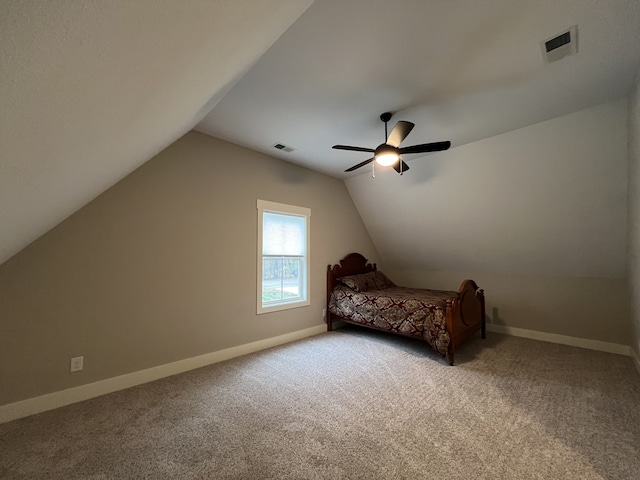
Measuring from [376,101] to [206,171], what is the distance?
2.08 meters

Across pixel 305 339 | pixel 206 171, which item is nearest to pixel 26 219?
pixel 206 171

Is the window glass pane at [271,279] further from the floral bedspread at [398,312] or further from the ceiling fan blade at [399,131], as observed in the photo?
the ceiling fan blade at [399,131]

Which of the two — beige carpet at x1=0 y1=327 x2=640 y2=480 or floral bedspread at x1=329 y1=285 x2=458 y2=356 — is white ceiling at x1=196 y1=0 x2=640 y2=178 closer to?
floral bedspread at x1=329 y1=285 x2=458 y2=356

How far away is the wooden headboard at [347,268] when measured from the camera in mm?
4605

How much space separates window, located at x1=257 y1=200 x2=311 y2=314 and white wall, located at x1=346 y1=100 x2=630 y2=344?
1.45 m

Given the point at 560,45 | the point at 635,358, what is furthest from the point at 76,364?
the point at 635,358

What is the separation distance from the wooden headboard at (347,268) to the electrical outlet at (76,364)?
3.14m

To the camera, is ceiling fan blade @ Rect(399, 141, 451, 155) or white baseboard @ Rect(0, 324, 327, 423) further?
ceiling fan blade @ Rect(399, 141, 451, 155)

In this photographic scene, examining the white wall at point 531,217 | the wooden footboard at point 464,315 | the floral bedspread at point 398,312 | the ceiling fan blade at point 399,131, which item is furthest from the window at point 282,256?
the wooden footboard at point 464,315

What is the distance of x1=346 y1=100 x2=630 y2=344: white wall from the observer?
2.95 m

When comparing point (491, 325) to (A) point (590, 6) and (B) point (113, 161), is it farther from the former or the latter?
(B) point (113, 161)

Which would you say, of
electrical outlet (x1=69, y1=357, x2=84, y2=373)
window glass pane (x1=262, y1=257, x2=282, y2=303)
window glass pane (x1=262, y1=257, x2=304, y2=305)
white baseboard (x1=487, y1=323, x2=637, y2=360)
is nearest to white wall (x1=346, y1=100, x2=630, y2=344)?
white baseboard (x1=487, y1=323, x2=637, y2=360)

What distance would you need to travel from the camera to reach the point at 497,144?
324cm

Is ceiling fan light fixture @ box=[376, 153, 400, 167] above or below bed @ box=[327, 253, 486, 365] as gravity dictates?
above
